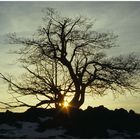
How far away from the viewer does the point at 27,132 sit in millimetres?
22406

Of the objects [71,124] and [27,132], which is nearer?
[27,132]

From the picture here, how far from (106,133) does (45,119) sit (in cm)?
542

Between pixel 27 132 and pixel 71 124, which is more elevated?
pixel 71 124

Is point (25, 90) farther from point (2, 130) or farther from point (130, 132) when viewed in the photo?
point (130, 132)

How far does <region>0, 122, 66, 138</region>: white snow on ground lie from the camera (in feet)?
71.5

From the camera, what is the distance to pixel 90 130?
23.0 metres

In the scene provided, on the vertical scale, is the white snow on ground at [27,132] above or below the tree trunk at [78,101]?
below

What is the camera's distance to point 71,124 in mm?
24453

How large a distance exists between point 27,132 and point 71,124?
3306 millimetres

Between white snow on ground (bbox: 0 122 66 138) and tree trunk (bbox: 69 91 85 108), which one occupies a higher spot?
tree trunk (bbox: 69 91 85 108)

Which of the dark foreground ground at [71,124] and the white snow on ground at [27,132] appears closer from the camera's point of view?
the white snow on ground at [27,132]

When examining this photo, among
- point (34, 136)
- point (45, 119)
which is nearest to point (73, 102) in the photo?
point (45, 119)

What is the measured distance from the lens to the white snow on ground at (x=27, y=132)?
21.8 m

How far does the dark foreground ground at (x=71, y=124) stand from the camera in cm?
2239
